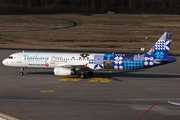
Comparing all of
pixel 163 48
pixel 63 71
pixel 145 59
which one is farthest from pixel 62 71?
pixel 163 48

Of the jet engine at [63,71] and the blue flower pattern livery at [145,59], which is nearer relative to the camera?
the jet engine at [63,71]

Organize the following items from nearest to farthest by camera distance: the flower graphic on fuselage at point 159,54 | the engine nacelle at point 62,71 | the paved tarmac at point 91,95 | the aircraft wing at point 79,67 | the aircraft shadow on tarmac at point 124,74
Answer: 1. the paved tarmac at point 91,95
2. the engine nacelle at point 62,71
3. the flower graphic on fuselage at point 159,54
4. the aircraft wing at point 79,67
5. the aircraft shadow on tarmac at point 124,74

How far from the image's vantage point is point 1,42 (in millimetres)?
100812

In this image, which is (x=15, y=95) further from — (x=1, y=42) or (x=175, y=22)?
(x=175, y=22)

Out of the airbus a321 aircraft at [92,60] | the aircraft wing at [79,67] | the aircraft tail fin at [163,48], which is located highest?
the aircraft tail fin at [163,48]

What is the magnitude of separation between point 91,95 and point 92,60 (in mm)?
11800

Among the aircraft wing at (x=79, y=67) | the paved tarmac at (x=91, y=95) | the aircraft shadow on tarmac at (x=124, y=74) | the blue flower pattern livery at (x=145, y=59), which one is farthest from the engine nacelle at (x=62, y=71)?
the aircraft shadow on tarmac at (x=124, y=74)

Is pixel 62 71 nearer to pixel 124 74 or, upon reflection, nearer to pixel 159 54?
pixel 124 74

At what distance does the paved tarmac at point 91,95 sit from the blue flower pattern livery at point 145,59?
86.5 inches

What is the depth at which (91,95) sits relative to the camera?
143 feet

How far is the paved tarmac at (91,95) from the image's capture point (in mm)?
35438

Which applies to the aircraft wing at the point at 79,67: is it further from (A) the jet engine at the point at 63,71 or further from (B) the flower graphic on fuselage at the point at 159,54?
(B) the flower graphic on fuselage at the point at 159,54

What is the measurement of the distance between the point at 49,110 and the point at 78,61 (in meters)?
19.3
